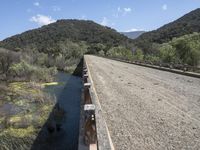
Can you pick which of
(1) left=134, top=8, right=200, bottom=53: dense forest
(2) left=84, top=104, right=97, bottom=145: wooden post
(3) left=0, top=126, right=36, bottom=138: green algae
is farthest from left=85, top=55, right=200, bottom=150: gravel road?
(1) left=134, top=8, right=200, bottom=53: dense forest

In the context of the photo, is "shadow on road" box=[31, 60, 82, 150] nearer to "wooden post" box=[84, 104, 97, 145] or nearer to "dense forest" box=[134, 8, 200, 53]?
"wooden post" box=[84, 104, 97, 145]

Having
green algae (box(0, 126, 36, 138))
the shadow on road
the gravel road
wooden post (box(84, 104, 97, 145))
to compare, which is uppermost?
wooden post (box(84, 104, 97, 145))

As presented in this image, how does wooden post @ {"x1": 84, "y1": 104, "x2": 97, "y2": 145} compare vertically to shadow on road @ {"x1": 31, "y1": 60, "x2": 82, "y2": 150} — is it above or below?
above

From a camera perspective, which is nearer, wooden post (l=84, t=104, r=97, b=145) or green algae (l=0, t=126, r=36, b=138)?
wooden post (l=84, t=104, r=97, b=145)

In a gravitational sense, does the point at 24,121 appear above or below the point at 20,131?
above

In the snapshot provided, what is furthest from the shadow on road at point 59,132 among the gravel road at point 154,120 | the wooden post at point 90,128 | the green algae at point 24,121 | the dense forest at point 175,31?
the dense forest at point 175,31

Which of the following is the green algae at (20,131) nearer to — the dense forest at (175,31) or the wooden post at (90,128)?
the wooden post at (90,128)

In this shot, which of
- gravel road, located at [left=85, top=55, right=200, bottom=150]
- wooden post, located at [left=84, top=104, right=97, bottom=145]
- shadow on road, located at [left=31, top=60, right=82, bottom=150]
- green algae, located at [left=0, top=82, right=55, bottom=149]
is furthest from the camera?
green algae, located at [left=0, top=82, right=55, bottom=149]

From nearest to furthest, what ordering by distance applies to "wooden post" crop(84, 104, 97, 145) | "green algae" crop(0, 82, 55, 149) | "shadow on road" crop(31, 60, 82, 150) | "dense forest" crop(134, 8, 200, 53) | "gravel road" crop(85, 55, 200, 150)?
"wooden post" crop(84, 104, 97, 145)
"gravel road" crop(85, 55, 200, 150)
"shadow on road" crop(31, 60, 82, 150)
"green algae" crop(0, 82, 55, 149)
"dense forest" crop(134, 8, 200, 53)

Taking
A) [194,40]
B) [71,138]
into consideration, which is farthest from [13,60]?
[71,138]

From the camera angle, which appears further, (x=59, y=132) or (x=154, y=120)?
(x=59, y=132)

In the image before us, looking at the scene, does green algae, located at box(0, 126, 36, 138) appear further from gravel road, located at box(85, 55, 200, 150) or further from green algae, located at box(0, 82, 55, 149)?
gravel road, located at box(85, 55, 200, 150)

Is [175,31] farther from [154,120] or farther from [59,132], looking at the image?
[154,120]

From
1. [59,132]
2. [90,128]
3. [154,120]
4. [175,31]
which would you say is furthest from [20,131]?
[175,31]
